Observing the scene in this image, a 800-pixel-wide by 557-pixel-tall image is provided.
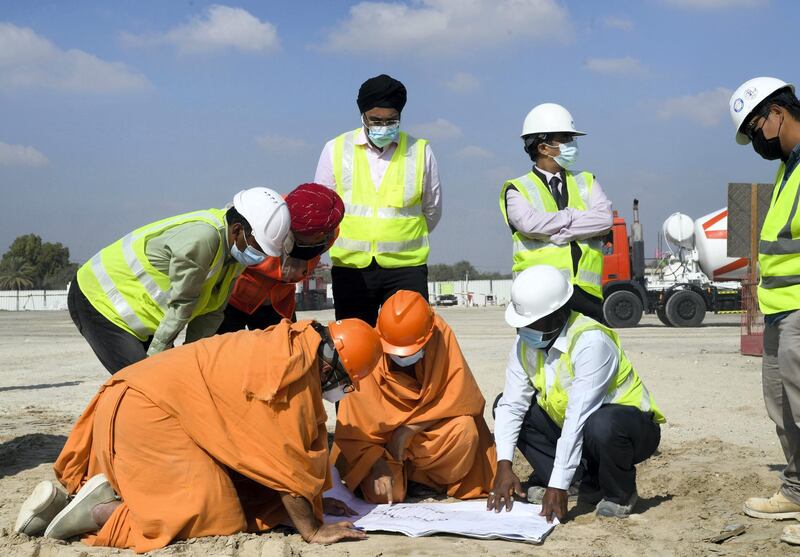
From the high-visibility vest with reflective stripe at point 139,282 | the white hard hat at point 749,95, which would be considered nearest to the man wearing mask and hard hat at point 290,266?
the high-visibility vest with reflective stripe at point 139,282

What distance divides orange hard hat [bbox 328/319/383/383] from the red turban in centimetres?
100

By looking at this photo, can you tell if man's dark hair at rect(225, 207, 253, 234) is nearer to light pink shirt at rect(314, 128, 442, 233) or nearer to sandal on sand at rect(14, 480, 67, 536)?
light pink shirt at rect(314, 128, 442, 233)

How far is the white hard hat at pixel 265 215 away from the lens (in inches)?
177

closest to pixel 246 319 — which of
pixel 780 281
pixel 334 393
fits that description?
pixel 334 393

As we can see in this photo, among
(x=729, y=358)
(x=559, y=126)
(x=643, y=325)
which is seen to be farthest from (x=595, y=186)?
(x=643, y=325)

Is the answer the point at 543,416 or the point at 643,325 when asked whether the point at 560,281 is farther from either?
the point at 643,325

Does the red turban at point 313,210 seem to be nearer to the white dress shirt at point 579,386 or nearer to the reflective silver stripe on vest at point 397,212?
the reflective silver stripe on vest at point 397,212

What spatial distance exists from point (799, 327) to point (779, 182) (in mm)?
767

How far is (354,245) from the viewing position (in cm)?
559

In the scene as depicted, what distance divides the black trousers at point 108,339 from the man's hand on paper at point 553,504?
7.63 feet

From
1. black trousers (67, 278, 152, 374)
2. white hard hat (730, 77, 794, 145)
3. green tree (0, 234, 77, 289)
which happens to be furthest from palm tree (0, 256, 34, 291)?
white hard hat (730, 77, 794, 145)

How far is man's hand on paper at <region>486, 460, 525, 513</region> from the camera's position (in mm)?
4512

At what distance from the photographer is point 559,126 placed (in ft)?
17.8

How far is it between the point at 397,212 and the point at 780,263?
241cm
